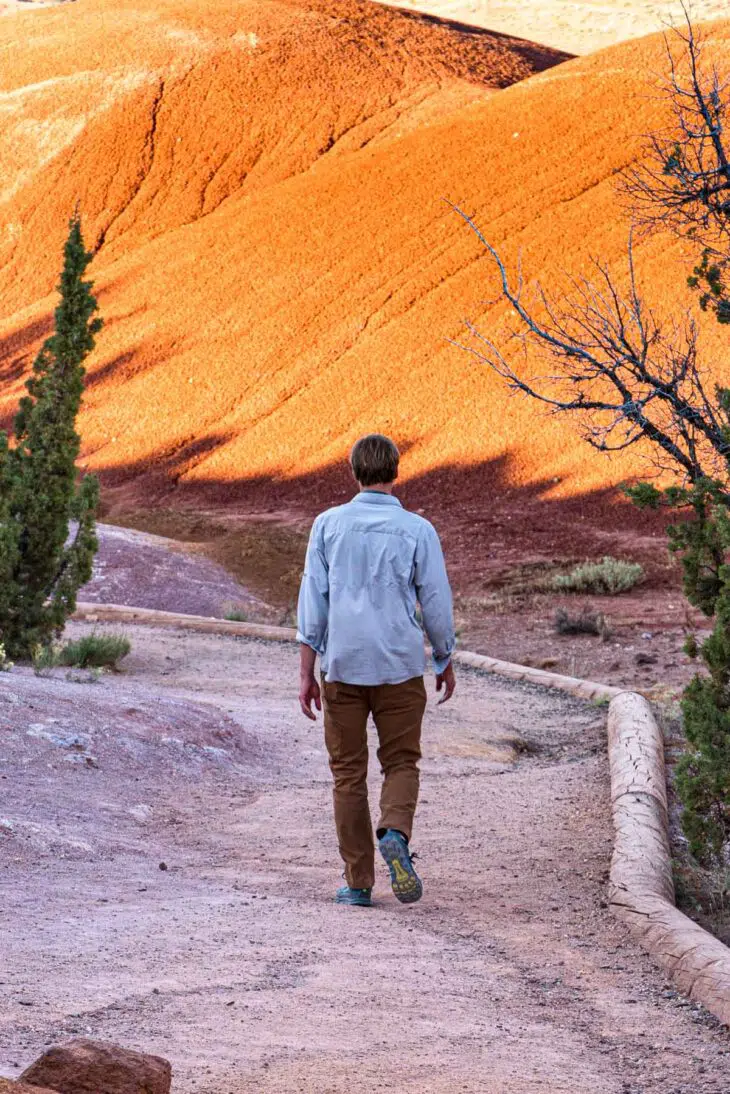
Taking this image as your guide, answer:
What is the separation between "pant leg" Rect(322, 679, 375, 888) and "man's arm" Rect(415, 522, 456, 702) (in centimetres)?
33

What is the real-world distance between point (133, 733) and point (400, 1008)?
4604 millimetres

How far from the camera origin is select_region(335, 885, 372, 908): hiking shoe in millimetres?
4953

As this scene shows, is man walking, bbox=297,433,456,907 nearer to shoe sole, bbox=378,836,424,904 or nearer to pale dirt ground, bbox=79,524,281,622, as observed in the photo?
shoe sole, bbox=378,836,424,904

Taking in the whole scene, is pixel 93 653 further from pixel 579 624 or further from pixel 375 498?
pixel 375 498

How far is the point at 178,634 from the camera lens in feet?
46.2

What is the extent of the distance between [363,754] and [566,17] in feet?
315

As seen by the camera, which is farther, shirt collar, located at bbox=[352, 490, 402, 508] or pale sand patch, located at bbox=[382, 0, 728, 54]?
pale sand patch, located at bbox=[382, 0, 728, 54]

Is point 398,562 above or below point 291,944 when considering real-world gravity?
above

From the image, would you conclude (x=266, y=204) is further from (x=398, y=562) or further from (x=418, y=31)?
(x=398, y=562)

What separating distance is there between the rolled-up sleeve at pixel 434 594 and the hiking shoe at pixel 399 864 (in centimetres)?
66

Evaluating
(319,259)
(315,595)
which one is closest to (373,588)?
(315,595)

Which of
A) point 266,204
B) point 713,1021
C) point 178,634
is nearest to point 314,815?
point 713,1021

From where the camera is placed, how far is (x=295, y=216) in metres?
38.9

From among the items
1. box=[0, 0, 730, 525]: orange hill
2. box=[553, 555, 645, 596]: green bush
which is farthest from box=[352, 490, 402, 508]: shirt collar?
box=[0, 0, 730, 525]: orange hill
